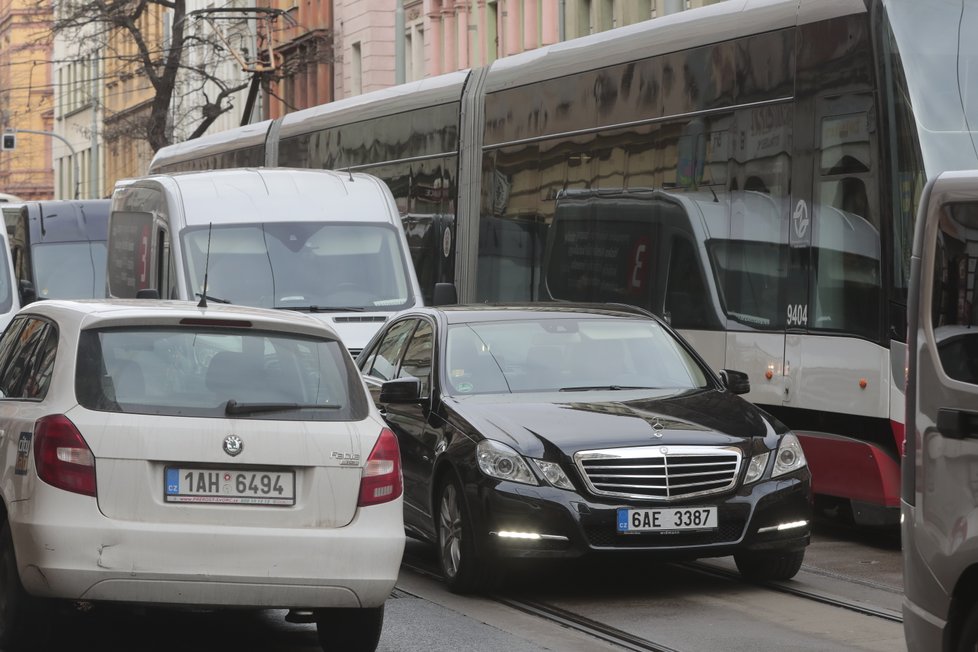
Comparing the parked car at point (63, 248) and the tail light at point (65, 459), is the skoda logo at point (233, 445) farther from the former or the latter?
the parked car at point (63, 248)

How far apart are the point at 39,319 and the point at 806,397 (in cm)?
581

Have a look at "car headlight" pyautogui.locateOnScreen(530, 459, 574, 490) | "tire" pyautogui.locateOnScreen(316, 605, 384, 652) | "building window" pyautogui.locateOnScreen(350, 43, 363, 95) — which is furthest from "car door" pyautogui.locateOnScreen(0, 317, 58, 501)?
"building window" pyautogui.locateOnScreen(350, 43, 363, 95)

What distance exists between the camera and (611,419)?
35.3 ft

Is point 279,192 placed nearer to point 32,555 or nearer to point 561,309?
point 561,309

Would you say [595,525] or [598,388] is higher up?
[598,388]

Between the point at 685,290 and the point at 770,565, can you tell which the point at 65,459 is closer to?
the point at 770,565

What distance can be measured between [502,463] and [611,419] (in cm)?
68

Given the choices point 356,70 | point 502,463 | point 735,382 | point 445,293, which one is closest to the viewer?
point 502,463

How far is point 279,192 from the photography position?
712 inches

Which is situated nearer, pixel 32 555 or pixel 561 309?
pixel 32 555

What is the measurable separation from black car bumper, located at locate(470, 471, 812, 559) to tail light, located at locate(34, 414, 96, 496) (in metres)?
2.97

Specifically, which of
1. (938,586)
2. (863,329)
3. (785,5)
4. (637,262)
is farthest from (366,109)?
(938,586)

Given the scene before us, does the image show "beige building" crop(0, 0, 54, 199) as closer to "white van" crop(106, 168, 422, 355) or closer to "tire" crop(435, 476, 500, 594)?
"white van" crop(106, 168, 422, 355)

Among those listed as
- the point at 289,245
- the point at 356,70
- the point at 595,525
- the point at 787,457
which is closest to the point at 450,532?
the point at 595,525
